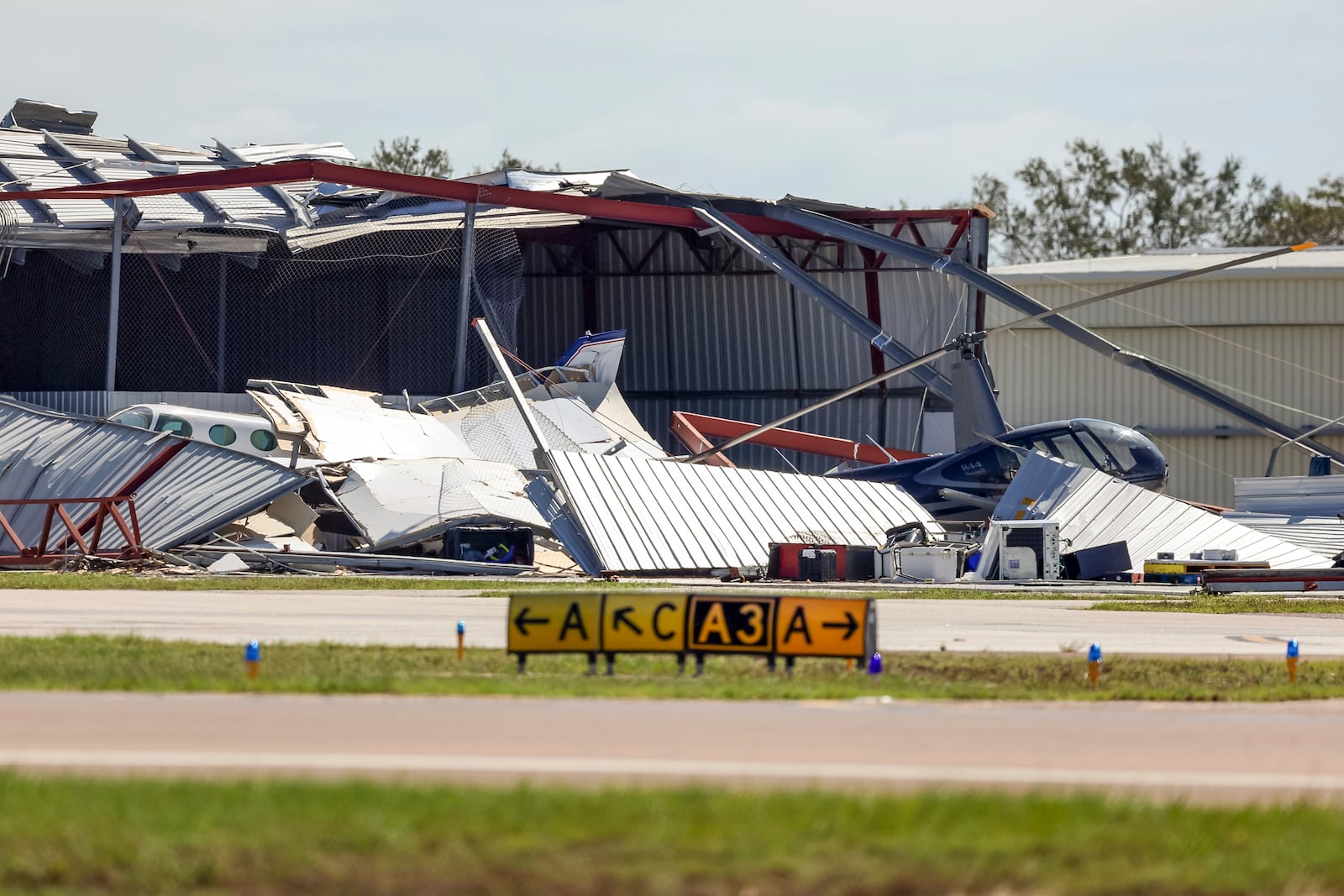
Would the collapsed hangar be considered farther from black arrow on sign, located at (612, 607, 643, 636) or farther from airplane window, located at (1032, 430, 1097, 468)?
black arrow on sign, located at (612, 607, 643, 636)

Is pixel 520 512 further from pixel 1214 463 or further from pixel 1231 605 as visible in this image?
pixel 1214 463

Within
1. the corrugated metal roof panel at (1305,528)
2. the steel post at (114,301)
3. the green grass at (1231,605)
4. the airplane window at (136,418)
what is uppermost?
the steel post at (114,301)

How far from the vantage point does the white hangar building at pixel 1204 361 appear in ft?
206

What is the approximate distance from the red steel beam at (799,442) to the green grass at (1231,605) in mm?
16864

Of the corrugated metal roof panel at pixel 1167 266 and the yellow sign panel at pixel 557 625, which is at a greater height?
the corrugated metal roof panel at pixel 1167 266

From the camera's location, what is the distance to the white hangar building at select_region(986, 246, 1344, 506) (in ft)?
206

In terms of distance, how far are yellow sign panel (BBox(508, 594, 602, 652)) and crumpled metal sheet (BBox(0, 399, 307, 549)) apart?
757 inches

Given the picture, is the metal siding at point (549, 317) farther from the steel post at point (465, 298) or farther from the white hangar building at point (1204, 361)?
the white hangar building at point (1204, 361)

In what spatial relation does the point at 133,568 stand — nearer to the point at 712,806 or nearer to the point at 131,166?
the point at 131,166

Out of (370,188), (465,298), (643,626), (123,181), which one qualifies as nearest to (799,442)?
(465,298)

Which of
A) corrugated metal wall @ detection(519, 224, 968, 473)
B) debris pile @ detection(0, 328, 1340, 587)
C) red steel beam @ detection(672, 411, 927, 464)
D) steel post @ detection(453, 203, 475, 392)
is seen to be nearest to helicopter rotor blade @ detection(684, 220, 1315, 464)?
debris pile @ detection(0, 328, 1340, 587)

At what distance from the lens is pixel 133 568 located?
30.1 m

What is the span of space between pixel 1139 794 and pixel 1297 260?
62933mm

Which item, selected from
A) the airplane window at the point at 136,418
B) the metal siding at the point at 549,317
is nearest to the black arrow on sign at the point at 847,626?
the airplane window at the point at 136,418
